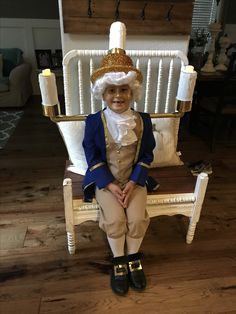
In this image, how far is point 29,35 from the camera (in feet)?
12.3

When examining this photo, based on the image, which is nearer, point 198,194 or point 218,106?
point 198,194

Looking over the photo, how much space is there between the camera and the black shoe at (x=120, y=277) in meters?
1.17

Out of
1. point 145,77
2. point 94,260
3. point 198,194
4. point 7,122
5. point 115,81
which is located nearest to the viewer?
point 115,81

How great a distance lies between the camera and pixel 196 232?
5.04ft

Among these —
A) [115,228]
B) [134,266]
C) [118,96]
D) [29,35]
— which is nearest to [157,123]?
[118,96]

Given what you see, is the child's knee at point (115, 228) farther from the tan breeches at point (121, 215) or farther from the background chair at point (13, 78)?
the background chair at point (13, 78)

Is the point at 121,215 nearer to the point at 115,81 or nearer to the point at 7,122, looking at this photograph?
the point at 115,81

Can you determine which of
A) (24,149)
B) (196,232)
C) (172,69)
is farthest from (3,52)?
(196,232)

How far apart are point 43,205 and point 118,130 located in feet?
2.88

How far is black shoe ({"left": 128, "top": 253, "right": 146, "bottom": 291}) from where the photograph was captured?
119 cm

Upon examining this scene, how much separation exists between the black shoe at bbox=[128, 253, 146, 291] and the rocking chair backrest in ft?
2.71

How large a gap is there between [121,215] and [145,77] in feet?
2.67

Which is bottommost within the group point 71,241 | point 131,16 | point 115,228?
point 71,241

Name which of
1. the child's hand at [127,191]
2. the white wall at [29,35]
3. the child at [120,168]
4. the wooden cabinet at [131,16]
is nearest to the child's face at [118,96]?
the child at [120,168]
